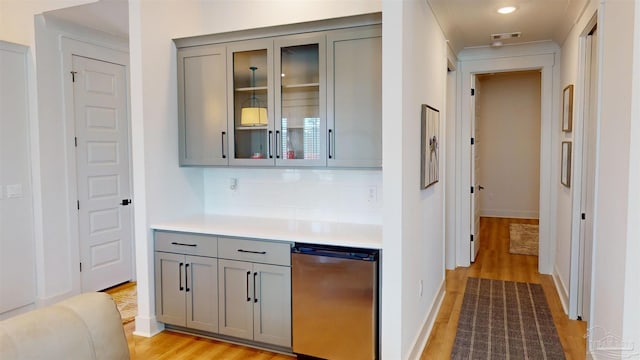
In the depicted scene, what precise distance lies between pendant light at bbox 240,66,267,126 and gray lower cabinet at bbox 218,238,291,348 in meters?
0.93

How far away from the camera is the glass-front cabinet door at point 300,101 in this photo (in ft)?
10.1

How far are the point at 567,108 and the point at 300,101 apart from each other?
2499mm

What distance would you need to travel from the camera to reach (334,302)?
2.71 metres

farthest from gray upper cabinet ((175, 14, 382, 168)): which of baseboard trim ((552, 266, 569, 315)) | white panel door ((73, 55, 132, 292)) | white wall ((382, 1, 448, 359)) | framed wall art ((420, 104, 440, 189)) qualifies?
baseboard trim ((552, 266, 569, 315))

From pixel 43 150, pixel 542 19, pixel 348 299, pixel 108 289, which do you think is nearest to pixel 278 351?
pixel 348 299

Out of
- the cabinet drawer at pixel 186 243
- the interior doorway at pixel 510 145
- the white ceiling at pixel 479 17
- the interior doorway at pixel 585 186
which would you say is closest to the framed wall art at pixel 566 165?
the interior doorway at pixel 585 186

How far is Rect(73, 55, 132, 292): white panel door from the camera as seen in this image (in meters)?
4.07

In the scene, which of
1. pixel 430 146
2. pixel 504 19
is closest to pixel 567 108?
pixel 504 19

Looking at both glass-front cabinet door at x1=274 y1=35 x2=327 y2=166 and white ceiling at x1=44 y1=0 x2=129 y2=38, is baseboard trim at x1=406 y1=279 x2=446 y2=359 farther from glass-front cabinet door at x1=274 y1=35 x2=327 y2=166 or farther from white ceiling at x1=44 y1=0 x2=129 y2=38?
white ceiling at x1=44 y1=0 x2=129 y2=38

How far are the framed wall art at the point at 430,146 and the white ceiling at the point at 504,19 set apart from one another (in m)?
0.77

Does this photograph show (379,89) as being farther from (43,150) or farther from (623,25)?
(43,150)

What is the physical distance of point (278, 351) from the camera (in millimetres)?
2998

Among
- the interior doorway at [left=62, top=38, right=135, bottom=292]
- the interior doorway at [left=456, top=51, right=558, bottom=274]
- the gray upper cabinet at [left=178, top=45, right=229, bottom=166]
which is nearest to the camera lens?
the gray upper cabinet at [left=178, top=45, right=229, bottom=166]

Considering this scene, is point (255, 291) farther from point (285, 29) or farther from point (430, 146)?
point (285, 29)
